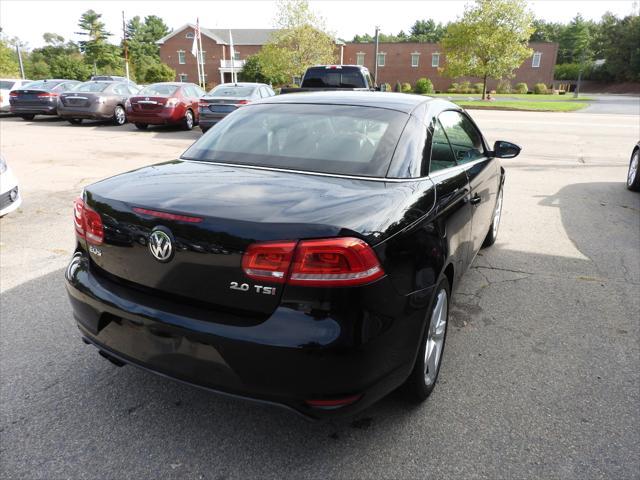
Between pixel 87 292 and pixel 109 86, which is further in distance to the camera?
pixel 109 86

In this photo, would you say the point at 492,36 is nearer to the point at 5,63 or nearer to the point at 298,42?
the point at 298,42

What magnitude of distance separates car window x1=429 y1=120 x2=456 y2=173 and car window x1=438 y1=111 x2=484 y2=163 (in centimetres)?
12

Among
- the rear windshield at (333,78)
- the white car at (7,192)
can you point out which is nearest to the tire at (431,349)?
the white car at (7,192)

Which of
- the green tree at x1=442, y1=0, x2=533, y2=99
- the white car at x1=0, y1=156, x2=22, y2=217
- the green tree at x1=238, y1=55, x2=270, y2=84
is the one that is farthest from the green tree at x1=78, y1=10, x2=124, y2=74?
the white car at x1=0, y1=156, x2=22, y2=217

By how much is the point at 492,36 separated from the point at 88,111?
105 feet

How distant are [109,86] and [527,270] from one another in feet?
54.2

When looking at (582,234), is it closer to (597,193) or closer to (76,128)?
(597,193)

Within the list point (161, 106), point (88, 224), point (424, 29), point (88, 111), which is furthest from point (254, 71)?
point (424, 29)

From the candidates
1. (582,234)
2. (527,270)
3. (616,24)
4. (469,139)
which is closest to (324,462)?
(469,139)

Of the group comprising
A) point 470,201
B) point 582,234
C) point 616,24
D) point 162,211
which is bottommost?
point 582,234

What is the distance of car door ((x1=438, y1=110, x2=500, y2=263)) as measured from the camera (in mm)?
3457

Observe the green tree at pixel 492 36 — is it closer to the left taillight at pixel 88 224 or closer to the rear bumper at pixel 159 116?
the rear bumper at pixel 159 116

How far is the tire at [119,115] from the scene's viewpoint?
1712 cm

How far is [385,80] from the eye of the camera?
229ft
